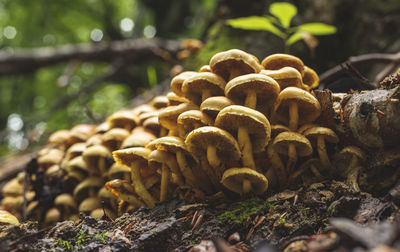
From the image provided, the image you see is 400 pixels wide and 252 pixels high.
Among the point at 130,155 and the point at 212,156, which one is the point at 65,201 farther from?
the point at 212,156

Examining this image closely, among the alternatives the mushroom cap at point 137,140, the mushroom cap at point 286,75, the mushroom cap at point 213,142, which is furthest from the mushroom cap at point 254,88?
the mushroom cap at point 137,140

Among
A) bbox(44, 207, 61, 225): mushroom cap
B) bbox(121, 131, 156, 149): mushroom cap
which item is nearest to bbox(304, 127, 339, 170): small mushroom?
bbox(121, 131, 156, 149): mushroom cap

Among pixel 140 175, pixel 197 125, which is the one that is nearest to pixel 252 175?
pixel 197 125

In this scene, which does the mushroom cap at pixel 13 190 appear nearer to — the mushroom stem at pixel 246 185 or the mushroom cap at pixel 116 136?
the mushroom cap at pixel 116 136

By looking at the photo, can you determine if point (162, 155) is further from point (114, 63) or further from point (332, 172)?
point (114, 63)

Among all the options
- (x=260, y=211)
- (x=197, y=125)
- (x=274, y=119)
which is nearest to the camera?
(x=260, y=211)

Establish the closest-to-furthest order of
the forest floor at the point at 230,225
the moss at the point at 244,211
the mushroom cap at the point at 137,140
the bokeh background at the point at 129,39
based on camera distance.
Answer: the forest floor at the point at 230,225
the moss at the point at 244,211
the mushroom cap at the point at 137,140
the bokeh background at the point at 129,39

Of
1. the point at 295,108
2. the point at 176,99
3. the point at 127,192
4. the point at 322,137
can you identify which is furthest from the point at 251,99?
the point at 127,192

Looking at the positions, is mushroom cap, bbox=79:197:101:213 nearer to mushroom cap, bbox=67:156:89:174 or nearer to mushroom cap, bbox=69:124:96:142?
mushroom cap, bbox=67:156:89:174
